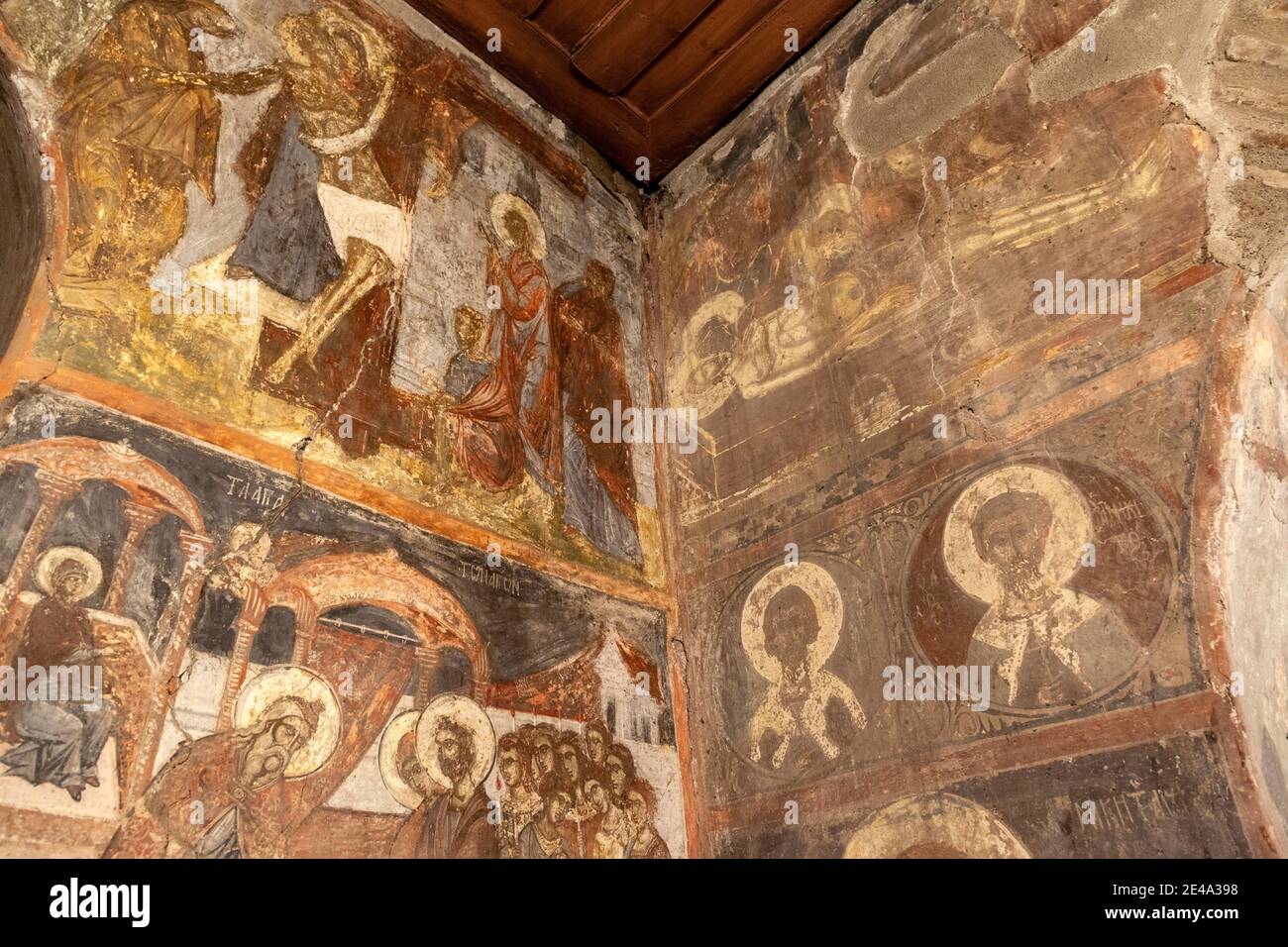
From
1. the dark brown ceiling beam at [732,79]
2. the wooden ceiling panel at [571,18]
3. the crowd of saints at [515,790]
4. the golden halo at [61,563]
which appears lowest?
the crowd of saints at [515,790]

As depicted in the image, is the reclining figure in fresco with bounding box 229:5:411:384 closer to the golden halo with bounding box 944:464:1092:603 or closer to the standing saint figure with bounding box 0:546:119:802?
the standing saint figure with bounding box 0:546:119:802

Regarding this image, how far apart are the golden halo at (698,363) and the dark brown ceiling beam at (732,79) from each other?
153 centimetres

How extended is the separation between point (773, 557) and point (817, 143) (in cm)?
286

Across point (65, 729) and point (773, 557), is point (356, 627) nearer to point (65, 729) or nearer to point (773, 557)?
point (65, 729)

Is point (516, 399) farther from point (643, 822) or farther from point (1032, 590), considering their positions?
point (1032, 590)

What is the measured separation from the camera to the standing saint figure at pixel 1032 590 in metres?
4.22

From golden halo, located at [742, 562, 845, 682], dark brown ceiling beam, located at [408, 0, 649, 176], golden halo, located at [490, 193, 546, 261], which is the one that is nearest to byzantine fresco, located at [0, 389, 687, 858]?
golden halo, located at [742, 562, 845, 682]

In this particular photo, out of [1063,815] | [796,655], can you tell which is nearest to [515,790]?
[796,655]

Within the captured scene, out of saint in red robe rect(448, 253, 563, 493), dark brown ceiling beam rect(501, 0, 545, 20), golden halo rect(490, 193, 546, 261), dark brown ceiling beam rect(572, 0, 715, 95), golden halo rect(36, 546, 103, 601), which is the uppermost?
dark brown ceiling beam rect(501, 0, 545, 20)

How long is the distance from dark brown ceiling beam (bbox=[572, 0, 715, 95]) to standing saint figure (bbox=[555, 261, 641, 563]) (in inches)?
55.9

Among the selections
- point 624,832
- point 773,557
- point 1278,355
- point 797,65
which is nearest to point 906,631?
point 773,557

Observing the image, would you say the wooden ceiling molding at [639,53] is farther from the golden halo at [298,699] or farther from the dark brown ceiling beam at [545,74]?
the golden halo at [298,699]

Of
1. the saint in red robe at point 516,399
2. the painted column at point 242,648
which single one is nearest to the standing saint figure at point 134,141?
the painted column at point 242,648

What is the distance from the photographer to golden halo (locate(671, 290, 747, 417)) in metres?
6.46
